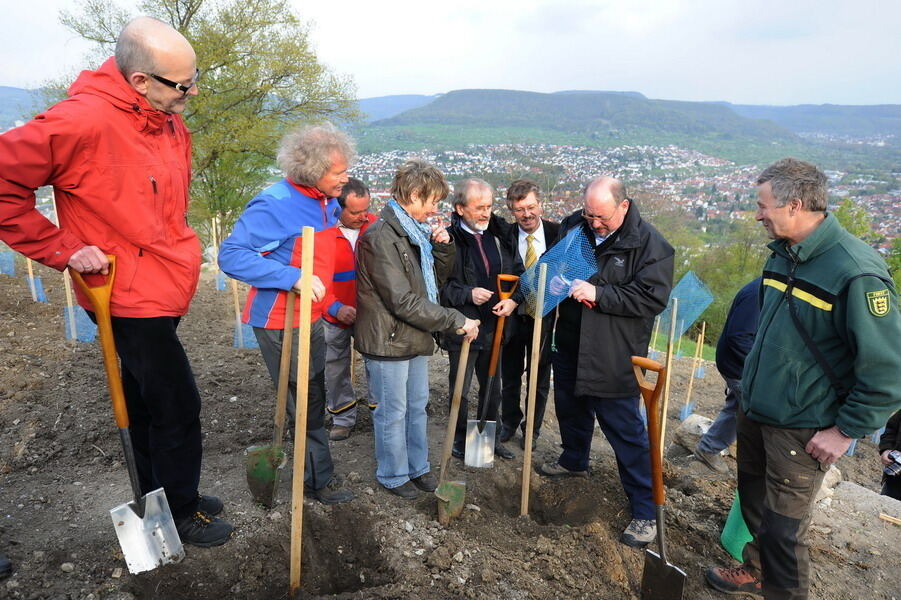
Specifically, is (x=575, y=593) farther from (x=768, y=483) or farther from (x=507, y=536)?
(x=768, y=483)

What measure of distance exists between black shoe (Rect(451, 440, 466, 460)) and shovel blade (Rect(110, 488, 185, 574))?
2.08m

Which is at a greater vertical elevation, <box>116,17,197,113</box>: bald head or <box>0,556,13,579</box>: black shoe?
<box>116,17,197,113</box>: bald head

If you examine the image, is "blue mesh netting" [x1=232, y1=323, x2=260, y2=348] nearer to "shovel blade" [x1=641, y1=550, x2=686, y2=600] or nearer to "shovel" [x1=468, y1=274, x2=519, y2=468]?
"shovel" [x1=468, y1=274, x2=519, y2=468]

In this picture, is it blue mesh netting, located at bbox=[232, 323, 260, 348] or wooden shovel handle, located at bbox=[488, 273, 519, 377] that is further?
blue mesh netting, located at bbox=[232, 323, 260, 348]

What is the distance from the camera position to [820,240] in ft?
7.81

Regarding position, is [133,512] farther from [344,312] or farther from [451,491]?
[344,312]

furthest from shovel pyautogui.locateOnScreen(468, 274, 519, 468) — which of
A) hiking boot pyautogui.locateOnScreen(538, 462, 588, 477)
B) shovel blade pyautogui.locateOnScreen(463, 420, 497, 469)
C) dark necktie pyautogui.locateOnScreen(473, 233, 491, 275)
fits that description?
hiking boot pyautogui.locateOnScreen(538, 462, 588, 477)

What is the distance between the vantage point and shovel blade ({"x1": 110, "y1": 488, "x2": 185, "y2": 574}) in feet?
8.11

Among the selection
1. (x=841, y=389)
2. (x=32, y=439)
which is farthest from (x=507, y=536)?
(x=32, y=439)

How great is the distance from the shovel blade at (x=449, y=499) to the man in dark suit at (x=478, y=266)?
702 mm

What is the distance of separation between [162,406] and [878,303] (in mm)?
3176

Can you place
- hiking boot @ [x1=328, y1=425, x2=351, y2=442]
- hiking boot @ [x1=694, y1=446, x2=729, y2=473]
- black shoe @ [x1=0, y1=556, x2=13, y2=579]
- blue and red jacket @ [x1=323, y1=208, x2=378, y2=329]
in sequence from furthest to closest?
hiking boot @ [x1=694, y1=446, x2=729, y2=473] < hiking boot @ [x1=328, y1=425, x2=351, y2=442] < blue and red jacket @ [x1=323, y1=208, x2=378, y2=329] < black shoe @ [x1=0, y1=556, x2=13, y2=579]

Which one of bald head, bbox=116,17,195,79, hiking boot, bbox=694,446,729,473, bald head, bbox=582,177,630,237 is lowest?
hiking boot, bbox=694,446,729,473

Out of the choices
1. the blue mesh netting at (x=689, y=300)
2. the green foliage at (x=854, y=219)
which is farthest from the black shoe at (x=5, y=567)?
the green foliage at (x=854, y=219)
